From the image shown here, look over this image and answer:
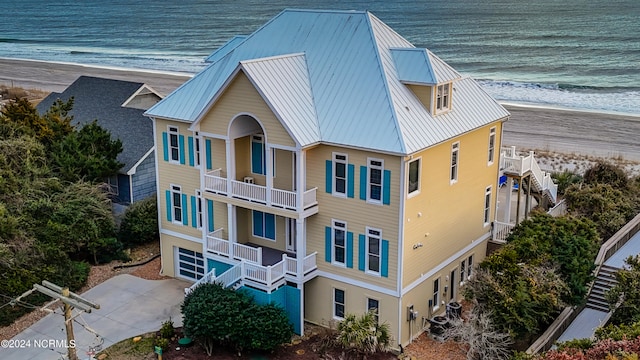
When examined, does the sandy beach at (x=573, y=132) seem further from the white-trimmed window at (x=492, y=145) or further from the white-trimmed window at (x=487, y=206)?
the white-trimmed window at (x=492, y=145)

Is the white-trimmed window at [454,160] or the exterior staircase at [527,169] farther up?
the white-trimmed window at [454,160]

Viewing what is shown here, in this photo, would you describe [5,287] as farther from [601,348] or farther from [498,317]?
[601,348]

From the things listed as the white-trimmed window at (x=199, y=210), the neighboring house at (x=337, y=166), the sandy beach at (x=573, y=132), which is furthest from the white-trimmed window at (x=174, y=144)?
the sandy beach at (x=573, y=132)

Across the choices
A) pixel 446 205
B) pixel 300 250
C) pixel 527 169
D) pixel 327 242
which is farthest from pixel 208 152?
pixel 527 169

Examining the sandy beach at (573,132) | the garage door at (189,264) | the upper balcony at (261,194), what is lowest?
the garage door at (189,264)

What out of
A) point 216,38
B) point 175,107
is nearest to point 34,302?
point 175,107

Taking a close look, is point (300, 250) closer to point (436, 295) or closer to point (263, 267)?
point (263, 267)
